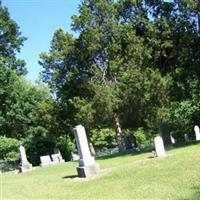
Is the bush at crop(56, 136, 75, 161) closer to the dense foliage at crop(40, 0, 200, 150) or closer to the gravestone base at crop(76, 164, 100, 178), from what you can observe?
the dense foliage at crop(40, 0, 200, 150)

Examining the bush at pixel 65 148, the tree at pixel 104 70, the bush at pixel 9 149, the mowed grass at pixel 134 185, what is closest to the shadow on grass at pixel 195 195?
the mowed grass at pixel 134 185

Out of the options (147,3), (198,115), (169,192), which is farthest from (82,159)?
(198,115)

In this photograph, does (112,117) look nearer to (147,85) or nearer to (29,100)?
(147,85)

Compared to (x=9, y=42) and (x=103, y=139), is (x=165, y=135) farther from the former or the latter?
(x=103, y=139)

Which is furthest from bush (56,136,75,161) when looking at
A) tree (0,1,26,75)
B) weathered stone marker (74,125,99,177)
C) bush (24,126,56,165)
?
weathered stone marker (74,125,99,177)

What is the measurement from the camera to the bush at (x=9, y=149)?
4331 centimetres

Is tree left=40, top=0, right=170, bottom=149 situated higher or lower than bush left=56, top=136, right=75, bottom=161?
higher

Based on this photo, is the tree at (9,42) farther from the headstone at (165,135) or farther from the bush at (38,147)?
the headstone at (165,135)

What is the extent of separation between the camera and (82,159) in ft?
62.6

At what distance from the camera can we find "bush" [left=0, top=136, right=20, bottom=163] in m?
43.3

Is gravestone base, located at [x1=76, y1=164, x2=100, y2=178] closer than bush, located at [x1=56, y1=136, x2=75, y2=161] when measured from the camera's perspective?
Yes

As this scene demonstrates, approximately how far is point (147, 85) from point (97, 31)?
5099mm

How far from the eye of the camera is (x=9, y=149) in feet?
144

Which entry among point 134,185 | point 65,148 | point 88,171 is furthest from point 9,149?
point 134,185
